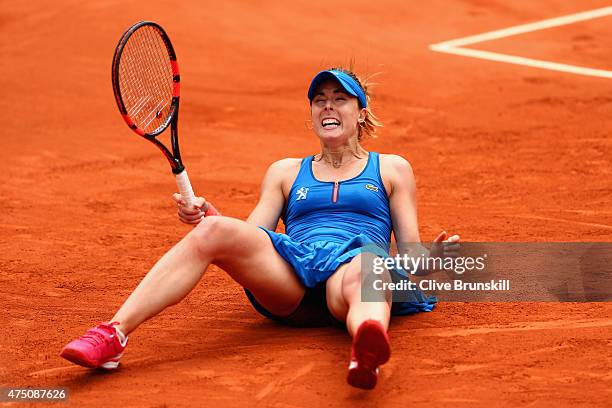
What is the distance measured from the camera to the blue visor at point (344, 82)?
5.30m

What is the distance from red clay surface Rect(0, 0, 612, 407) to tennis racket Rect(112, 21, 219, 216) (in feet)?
3.27

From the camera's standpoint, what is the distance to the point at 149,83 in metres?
5.82

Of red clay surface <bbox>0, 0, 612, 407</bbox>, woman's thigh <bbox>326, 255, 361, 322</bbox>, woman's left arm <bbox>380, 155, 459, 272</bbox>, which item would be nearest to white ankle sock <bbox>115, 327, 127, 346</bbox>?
red clay surface <bbox>0, 0, 612, 407</bbox>

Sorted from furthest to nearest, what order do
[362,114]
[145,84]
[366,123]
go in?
[145,84], [366,123], [362,114]

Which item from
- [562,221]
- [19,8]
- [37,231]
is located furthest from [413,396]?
[19,8]

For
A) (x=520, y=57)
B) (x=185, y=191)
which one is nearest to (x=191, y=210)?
(x=185, y=191)

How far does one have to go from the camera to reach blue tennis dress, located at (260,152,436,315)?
4969 millimetres

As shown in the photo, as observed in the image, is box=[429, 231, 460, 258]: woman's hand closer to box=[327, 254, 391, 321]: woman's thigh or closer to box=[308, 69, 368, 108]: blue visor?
box=[327, 254, 391, 321]: woman's thigh

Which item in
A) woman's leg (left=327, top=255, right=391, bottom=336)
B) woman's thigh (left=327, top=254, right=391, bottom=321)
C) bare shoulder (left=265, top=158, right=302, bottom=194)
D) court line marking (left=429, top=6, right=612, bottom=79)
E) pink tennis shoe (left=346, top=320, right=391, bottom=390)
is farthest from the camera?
court line marking (left=429, top=6, right=612, bottom=79)

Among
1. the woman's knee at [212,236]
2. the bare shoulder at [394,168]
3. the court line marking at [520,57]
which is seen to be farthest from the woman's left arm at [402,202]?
the court line marking at [520,57]

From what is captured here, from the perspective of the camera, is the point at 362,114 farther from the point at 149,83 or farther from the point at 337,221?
the point at 149,83

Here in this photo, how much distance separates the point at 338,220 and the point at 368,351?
1211 mm

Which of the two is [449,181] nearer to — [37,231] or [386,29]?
[37,231]

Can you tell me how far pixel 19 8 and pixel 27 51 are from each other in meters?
1.55
